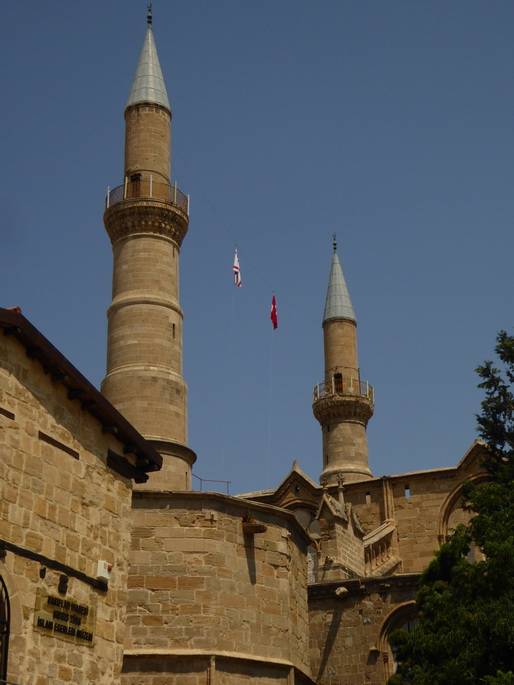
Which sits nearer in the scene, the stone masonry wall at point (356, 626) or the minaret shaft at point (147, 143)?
the stone masonry wall at point (356, 626)

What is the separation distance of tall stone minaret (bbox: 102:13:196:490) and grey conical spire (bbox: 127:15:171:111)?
43 mm

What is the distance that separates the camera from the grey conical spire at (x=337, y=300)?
43562 mm

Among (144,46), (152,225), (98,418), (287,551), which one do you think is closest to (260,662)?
(287,551)

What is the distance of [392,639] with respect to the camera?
19.6 meters

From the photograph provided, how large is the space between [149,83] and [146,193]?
420 centimetres

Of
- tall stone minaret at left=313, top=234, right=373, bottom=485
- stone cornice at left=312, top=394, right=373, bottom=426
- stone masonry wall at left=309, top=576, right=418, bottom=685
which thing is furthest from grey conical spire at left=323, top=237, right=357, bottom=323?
stone masonry wall at left=309, top=576, right=418, bottom=685

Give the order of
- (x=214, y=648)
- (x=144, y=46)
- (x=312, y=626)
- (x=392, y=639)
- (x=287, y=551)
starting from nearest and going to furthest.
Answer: (x=214, y=648), (x=287, y=551), (x=392, y=639), (x=312, y=626), (x=144, y=46)

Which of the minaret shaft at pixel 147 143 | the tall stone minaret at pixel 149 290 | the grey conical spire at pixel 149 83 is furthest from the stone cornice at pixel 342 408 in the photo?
the grey conical spire at pixel 149 83

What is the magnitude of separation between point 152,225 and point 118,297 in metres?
2.55

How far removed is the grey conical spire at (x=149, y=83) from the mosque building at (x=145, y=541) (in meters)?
1.19

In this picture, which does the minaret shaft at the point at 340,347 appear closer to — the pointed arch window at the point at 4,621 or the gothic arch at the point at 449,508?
the gothic arch at the point at 449,508

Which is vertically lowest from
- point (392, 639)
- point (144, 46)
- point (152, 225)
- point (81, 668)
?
point (81, 668)

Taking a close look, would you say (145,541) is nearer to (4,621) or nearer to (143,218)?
(4,621)

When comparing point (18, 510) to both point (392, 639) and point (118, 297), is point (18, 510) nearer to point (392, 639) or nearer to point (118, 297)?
point (392, 639)
